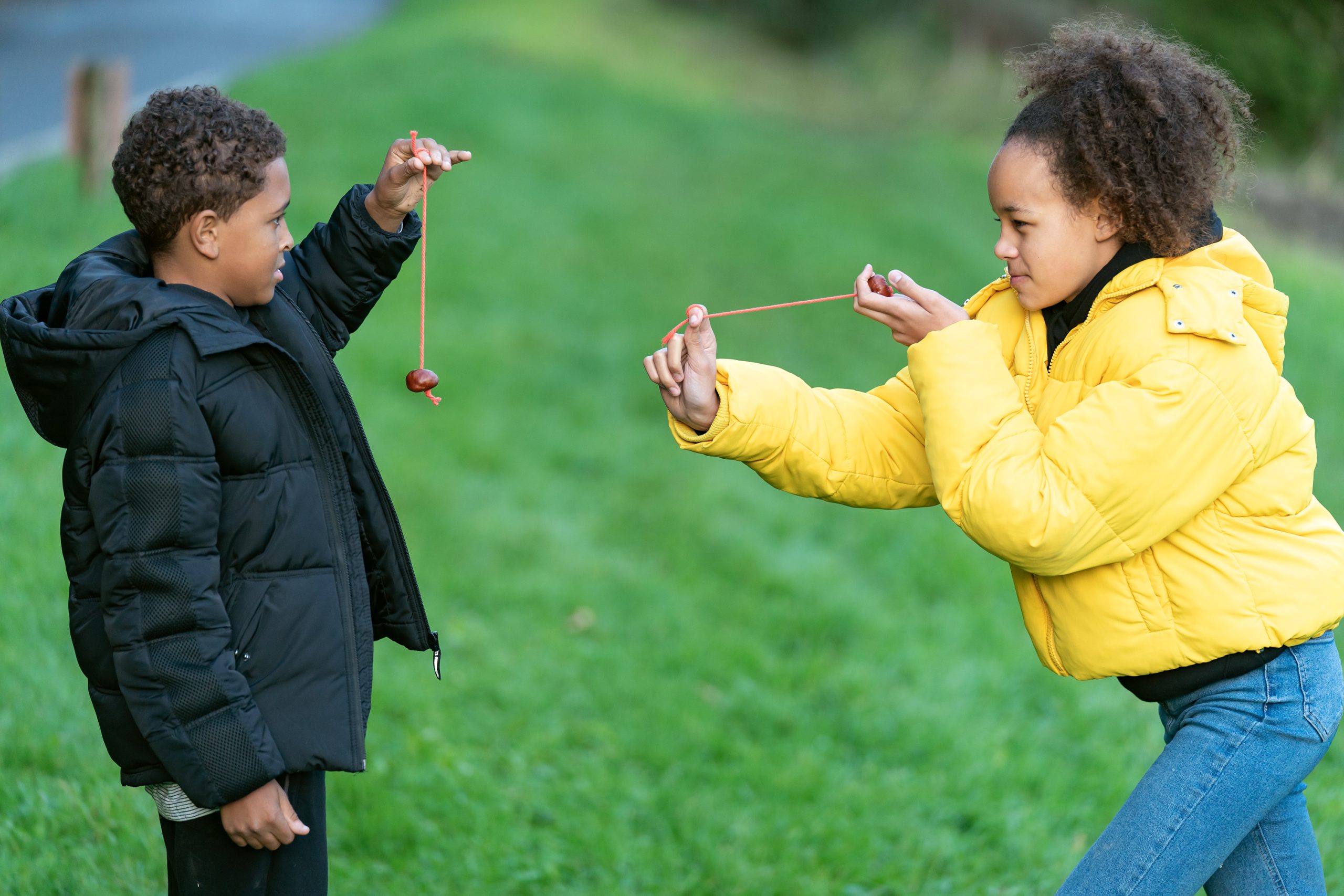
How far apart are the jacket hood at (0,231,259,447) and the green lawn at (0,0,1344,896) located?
4.60ft

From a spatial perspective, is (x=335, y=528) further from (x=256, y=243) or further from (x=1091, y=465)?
(x=1091, y=465)

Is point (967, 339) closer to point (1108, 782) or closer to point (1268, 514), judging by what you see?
point (1268, 514)

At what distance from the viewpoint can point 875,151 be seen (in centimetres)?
1588

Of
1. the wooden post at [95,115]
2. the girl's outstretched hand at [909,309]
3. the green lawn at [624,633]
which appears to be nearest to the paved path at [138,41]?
the wooden post at [95,115]

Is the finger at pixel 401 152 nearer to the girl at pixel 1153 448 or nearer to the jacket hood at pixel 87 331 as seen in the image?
the jacket hood at pixel 87 331

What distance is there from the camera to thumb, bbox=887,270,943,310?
7.35 feet

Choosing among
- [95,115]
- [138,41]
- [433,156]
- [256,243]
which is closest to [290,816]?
[256,243]

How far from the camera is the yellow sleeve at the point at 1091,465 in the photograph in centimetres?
206

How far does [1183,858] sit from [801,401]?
109 cm

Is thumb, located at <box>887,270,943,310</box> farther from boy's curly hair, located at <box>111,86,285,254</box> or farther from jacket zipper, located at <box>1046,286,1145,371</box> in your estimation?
boy's curly hair, located at <box>111,86,285,254</box>

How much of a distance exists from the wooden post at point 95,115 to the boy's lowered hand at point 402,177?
5.34m

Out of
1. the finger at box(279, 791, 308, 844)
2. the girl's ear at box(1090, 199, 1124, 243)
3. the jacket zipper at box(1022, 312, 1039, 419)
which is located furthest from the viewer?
the jacket zipper at box(1022, 312, 1039, 419)

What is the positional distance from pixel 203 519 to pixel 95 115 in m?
5.91

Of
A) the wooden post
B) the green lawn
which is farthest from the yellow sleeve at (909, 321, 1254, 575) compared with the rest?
the wooden post
